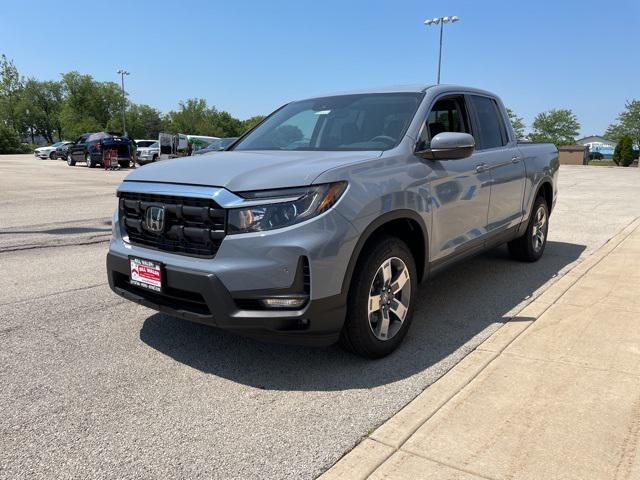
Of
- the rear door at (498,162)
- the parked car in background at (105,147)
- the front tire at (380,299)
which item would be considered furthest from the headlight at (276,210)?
the parked car in background at (105,147)

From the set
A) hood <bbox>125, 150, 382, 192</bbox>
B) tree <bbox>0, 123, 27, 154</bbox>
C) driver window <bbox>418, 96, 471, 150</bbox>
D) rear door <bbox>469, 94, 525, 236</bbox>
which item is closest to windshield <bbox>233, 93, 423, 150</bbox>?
driver window <bbox>418, 96, 471, 150</bbox>

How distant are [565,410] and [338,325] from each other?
1.30 m

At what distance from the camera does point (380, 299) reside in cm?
338

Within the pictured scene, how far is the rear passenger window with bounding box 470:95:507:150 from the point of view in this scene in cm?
486

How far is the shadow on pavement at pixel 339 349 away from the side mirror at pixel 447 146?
4.36 feet

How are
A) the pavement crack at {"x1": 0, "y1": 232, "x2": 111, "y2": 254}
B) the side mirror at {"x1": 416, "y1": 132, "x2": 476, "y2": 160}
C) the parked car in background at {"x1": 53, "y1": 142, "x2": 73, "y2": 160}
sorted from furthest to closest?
1. the parked car in background at {"x1": 53, "y1": 142, "x2": 73, "y2": 160}
2. the pavement crack at {"x1": 0, "y1": 232, "x2": 111, "y2": 254}
3. the side mirror at {"x1": 416, "y1": 132, "x2": 476, "y2": 160}

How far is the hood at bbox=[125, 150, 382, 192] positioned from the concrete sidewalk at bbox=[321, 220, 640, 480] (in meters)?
1.43

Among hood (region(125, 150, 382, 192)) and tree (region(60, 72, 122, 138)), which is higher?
tree (region(60, 72, 122, 138))

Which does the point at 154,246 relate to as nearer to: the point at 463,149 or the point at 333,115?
the point at 333,115

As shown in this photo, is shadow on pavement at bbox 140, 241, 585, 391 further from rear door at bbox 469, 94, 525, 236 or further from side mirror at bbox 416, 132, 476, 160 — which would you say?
side mirror at bbox 416, 132, 476, 160

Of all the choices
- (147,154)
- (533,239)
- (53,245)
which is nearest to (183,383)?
(533,239)

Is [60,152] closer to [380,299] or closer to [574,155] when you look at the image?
[574,155]

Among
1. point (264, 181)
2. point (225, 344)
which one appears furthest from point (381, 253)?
point (225, 344)

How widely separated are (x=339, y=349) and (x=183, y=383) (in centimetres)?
107
